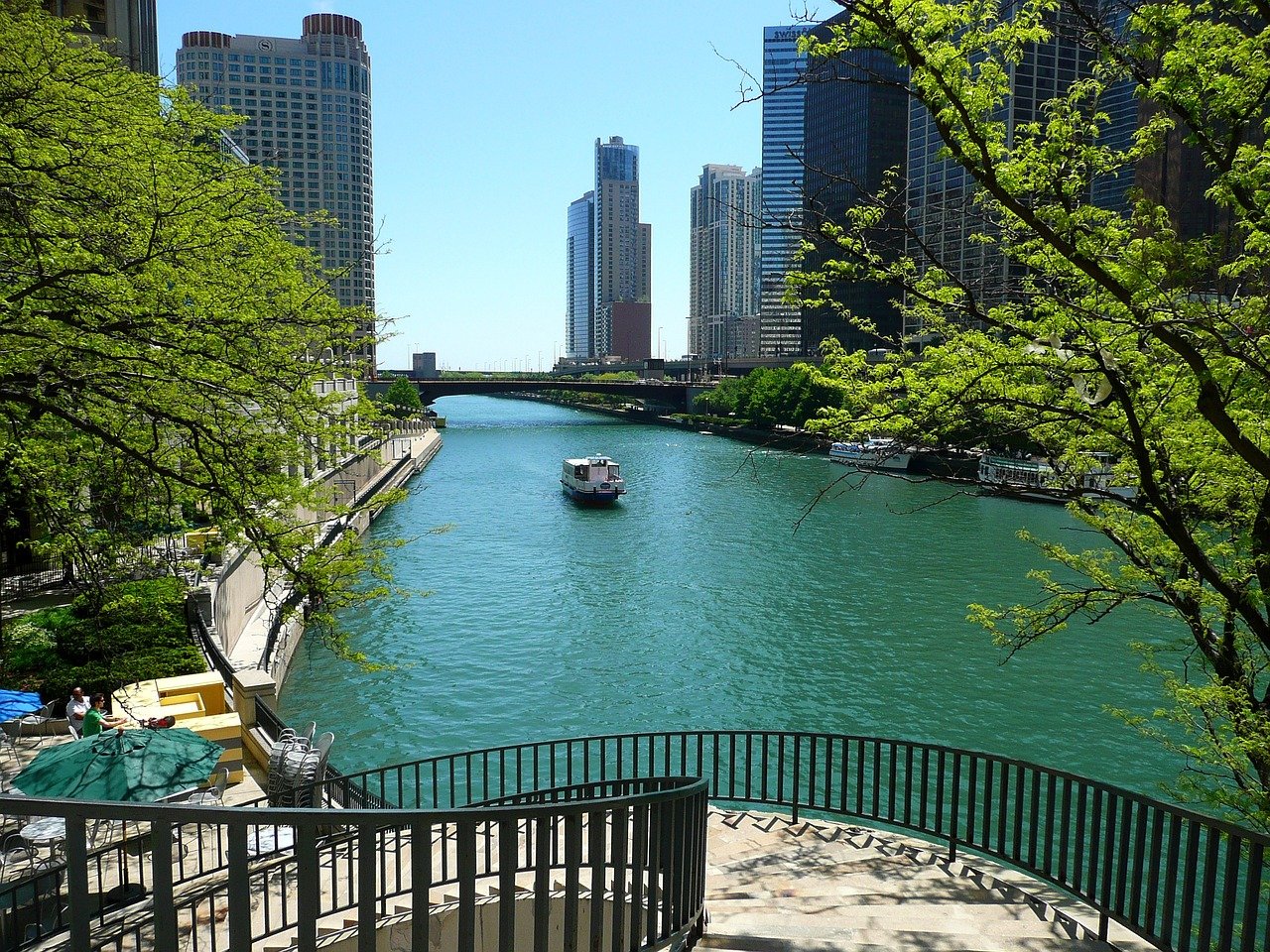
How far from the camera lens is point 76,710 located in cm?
1264

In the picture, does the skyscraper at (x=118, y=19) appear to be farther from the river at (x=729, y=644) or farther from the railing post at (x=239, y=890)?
the railing post at (x=239, y=890)

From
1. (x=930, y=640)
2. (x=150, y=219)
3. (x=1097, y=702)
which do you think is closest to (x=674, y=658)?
(x=930, y=640)

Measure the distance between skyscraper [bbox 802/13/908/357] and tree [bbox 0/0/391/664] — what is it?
4489mm

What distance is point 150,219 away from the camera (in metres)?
8.83

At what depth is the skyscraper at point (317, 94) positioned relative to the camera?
12962 centimetres

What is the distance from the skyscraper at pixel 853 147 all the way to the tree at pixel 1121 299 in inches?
9.0

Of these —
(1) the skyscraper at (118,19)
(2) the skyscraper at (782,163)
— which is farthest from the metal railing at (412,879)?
(1) the skyscraper at (118,19)

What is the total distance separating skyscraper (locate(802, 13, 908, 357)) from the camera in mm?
7012

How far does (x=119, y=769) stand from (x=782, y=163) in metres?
50.1

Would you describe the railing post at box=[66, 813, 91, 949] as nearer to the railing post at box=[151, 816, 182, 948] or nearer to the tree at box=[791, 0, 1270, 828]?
the railing post at box=[151, 816, 182, 948]

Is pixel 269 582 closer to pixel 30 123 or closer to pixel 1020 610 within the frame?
pixel 30 123

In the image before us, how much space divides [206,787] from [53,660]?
5900mm

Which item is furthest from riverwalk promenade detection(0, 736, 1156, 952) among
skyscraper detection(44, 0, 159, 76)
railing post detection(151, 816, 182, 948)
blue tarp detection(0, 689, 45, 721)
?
skyscraper detection(44, 0, 159, 76)

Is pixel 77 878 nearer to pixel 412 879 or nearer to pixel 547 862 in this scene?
pixel 412 879
